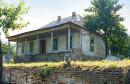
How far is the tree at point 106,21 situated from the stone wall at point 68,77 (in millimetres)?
14791

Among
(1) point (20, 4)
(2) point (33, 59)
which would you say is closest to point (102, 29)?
(2) point (33, 59)

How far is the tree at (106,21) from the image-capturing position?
30.2 meters

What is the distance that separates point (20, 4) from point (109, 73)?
14.7 metres

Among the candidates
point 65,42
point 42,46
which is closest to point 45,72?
point 65,42

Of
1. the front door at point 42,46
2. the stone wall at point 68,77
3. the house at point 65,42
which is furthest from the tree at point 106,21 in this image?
the stone wall at point 68,77

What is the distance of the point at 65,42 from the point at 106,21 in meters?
4.87

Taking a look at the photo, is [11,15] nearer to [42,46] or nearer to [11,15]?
[11,15]

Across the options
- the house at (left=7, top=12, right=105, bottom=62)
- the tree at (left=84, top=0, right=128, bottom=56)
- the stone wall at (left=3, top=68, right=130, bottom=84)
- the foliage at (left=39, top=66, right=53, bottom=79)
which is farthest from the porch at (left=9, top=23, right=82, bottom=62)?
the foliage at (left=39, top=66, right=53, bottom=79)

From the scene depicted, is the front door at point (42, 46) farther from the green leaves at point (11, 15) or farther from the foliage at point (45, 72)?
the foliage at point (45, 72)

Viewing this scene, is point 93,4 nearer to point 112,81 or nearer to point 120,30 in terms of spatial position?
point 120,30

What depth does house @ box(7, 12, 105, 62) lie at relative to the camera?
25531 mm

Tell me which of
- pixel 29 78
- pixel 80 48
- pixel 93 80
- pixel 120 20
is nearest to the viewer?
pixel 93 80

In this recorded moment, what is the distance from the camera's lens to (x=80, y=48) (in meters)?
27.5

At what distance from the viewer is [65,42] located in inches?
1176
